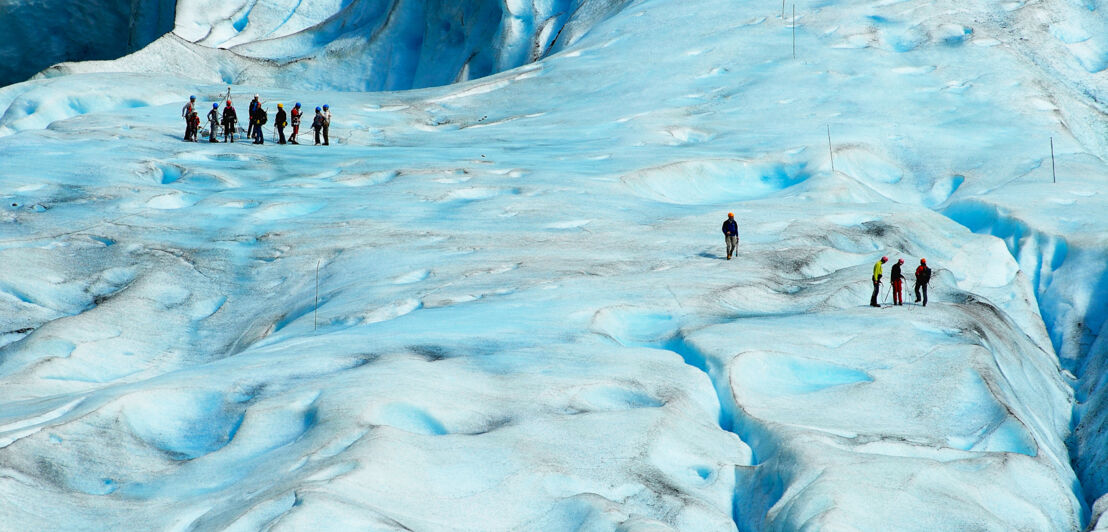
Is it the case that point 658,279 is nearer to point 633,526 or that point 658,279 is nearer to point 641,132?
point 633,526

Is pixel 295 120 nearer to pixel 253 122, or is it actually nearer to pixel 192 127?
pixel 253 122

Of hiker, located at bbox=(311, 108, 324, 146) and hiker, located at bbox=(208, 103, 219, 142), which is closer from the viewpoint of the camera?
hiker, located at bbox=(208, 103, 219, 142)

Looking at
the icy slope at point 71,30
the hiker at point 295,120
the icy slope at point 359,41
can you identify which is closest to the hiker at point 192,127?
the hiker at point 295,120

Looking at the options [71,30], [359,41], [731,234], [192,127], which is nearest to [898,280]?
[731,234]

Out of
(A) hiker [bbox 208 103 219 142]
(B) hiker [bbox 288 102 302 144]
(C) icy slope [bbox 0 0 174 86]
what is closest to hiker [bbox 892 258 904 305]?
(B) hiker [bbox 288 102 302 144]

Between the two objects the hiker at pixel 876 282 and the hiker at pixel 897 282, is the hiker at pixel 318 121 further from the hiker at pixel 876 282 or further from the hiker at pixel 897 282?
the hiker at pixel 897 282

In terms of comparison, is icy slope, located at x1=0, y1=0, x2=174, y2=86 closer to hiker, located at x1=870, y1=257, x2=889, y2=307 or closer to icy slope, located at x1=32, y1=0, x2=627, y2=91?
icy slope, located at x1=32, y1=0, x2=627, y2=91
